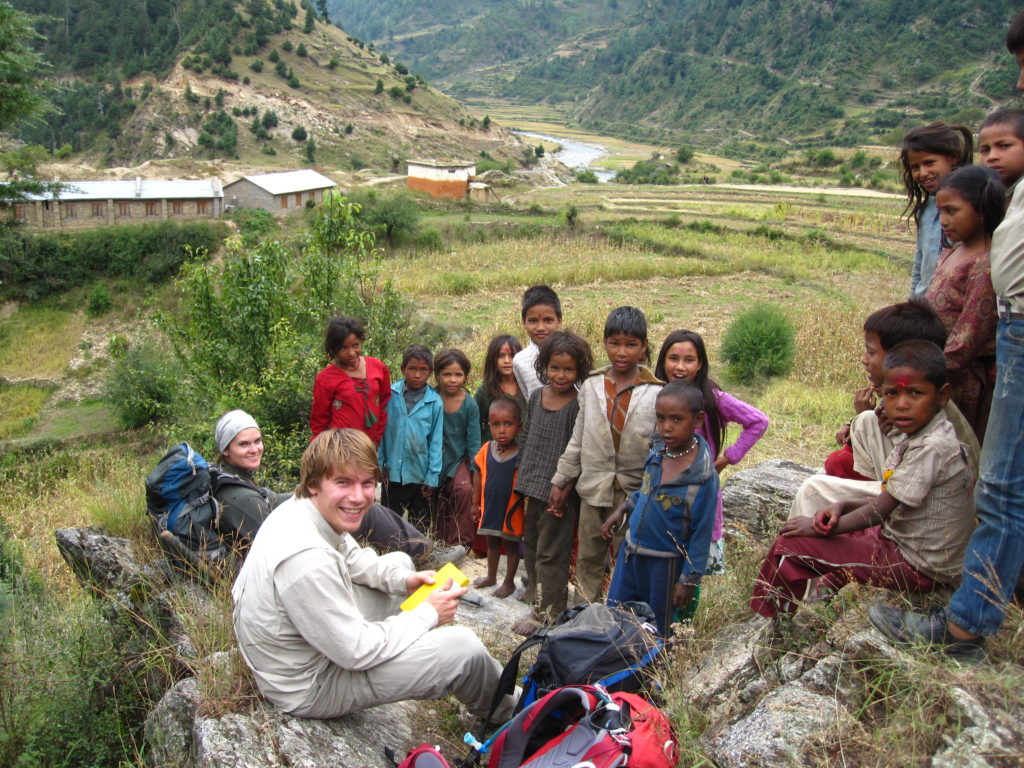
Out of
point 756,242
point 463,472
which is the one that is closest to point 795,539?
point 463,472

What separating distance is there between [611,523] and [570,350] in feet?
2.90

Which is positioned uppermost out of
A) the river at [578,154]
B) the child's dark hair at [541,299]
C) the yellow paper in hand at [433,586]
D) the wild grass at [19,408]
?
the river at [578,154]

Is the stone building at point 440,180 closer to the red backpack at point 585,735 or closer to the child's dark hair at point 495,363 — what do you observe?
the child's dark hair at point 495,363

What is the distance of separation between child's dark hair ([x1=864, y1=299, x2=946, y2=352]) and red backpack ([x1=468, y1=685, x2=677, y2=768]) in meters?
1.66

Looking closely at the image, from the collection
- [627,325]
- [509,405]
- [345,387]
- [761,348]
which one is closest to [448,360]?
[345,387]

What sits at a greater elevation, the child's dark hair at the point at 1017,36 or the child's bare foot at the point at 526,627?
the child's dark hair at the point at 1017,36

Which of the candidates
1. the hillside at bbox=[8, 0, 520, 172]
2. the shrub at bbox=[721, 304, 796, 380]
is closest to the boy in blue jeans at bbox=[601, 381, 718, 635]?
the shrub at bbox=[721, 304, 796, 380]

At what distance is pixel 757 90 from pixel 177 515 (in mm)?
98580

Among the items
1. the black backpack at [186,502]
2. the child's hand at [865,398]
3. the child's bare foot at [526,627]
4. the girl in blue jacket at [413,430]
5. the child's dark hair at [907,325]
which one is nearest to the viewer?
the child's dark hair at [907,325]

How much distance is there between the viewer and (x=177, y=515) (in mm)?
3592

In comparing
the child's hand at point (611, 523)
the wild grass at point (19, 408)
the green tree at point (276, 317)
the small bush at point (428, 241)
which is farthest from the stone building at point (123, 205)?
the child's hand at point (611, 523)

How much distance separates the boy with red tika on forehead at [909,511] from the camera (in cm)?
258

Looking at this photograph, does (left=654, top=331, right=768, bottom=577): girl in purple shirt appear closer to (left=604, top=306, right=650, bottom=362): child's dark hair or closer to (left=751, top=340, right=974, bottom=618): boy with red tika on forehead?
(left=604, top=306, right=650, bottom=362): child's dark hair

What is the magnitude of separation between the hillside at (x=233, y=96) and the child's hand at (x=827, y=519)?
52934mm
